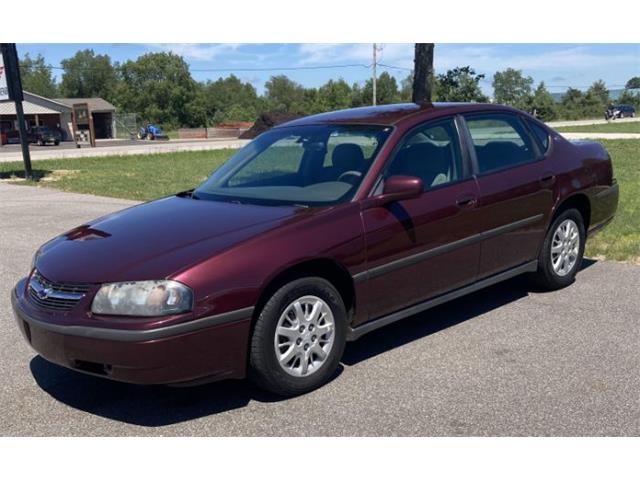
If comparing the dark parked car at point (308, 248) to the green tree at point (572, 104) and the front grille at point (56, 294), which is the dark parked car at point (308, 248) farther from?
the green tree at point (572, 104)

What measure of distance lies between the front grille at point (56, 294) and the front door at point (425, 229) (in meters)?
1.68

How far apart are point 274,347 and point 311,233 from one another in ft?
2.25

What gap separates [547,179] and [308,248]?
261 cm

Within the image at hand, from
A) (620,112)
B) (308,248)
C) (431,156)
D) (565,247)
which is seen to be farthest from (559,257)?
(620,112)

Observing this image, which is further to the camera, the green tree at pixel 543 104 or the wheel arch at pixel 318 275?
the green tree at pixel 543 104

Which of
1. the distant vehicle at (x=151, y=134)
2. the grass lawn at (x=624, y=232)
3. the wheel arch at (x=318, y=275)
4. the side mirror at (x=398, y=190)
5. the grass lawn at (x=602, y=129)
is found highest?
the side mirror at (x=398, y=190)

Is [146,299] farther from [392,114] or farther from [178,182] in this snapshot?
[178,182]

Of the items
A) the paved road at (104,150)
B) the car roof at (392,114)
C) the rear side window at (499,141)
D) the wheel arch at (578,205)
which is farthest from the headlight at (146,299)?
the paved road at (104,150)

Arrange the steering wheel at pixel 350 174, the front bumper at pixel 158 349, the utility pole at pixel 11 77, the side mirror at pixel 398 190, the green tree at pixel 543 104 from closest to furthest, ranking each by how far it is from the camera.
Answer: the front bumper at pixel 158 349
the side mirror at pixel 398 190
the steering wheel at pixel 350 174
the utility pole at pixel 11 77
the green tree at pixel 543 104

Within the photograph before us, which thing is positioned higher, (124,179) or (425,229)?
(425,229)

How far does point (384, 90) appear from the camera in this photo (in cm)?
8825

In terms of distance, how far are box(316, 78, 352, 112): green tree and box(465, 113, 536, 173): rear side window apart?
3030 inches

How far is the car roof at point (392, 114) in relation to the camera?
4863mm

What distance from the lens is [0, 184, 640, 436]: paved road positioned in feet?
11.5
